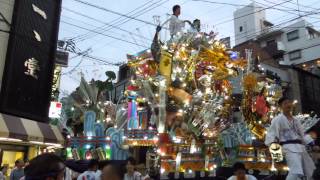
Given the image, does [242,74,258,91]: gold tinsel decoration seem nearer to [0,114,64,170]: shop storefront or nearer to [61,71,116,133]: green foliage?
[61,71,116,133]: green foliage

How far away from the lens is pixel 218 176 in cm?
1036

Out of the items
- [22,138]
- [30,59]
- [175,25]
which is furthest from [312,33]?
[22,138]

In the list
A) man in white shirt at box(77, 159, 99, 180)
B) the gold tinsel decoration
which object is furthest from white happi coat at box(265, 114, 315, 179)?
the gold tinsel decoration

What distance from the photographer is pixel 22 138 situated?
1154cm

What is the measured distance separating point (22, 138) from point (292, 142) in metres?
8.87

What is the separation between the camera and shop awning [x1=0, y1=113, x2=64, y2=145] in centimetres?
1102

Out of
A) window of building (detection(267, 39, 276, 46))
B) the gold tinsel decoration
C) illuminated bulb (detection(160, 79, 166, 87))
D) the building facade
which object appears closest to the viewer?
illuminated bulb (detection(160, 79, 166, 87))

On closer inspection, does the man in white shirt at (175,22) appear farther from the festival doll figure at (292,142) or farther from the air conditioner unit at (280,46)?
the air conditioner unit at (280,46)

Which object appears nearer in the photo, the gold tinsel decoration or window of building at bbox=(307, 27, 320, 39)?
the gold tinsel decoration

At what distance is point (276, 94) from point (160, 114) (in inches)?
275

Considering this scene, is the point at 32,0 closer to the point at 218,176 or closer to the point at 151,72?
the point at 151,72

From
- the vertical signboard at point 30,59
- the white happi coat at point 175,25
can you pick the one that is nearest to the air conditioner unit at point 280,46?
the white happi coat at point 175,25

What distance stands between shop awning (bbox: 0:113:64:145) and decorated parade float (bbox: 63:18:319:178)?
1.64 metres

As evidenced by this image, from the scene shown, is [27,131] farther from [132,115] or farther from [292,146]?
[292,146]
